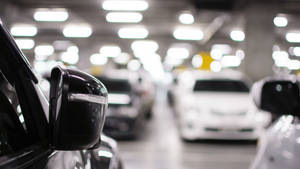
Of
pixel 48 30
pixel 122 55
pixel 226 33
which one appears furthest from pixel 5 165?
pixel 122 55

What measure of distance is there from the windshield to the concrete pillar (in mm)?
6696

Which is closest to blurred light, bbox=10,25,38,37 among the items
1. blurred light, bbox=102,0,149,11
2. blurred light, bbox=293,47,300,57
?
blurred light, bbox=102,0,149,11

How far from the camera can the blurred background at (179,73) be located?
28.5 feet

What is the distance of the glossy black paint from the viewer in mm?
2160

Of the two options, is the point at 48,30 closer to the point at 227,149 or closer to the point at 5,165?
the point at 227,149

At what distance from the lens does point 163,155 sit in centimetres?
785

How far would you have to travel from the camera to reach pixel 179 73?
824 inches

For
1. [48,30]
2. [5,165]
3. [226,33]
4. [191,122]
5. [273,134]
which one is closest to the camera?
[5,165]

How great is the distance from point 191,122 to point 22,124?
782cm

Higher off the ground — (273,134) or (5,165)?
(5,165)

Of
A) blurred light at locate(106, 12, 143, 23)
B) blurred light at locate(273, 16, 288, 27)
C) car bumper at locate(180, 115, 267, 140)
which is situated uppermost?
blurred light at locate(106, 12, 143, 23)

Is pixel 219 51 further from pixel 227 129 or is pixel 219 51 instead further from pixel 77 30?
pixel 227 129

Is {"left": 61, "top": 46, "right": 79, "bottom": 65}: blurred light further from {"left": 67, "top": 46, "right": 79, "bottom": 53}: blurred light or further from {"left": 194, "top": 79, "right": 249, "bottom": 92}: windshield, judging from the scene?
{"left": 194, "top": 79, "right": 249, "bottom": 92}: windshield

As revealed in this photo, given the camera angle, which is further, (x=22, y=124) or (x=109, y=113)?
(x=109, y=113)
